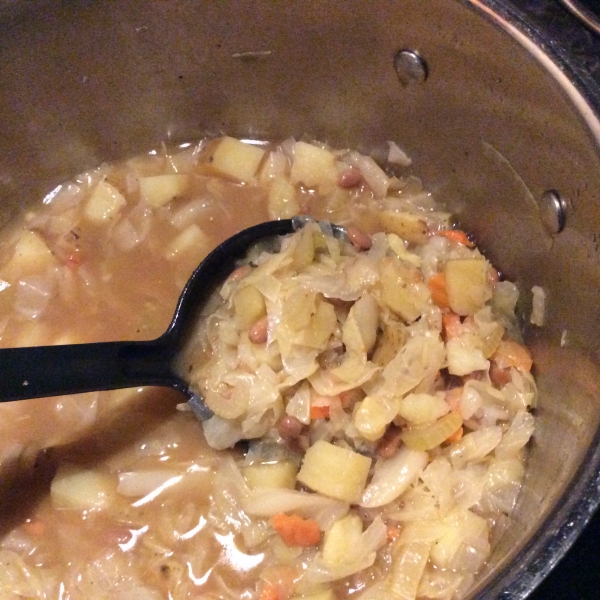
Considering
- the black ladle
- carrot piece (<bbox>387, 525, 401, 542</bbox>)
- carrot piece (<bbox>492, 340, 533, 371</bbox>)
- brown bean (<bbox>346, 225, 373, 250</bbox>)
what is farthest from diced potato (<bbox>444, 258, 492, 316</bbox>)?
carrot piece (<bbox>387, 525, 401, 542</bbox>)

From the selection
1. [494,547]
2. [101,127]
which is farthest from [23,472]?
[494,547]

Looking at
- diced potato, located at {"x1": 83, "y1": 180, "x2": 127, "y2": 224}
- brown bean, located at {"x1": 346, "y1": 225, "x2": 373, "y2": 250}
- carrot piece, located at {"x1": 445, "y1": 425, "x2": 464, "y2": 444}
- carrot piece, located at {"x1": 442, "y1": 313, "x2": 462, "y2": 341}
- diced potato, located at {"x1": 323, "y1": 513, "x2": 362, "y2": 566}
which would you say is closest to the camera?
diced potato, located at {"x1": 323, "y1": 513, "x2": 362, "y2": 566}

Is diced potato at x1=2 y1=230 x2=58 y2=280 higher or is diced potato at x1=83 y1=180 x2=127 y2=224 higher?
diced potato at x1=83 y1=180 x2=127 y2=224

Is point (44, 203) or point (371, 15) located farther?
point (44, 203)

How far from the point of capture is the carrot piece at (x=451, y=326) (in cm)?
175

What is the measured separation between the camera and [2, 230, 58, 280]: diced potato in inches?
79.6

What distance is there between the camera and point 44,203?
2158mm

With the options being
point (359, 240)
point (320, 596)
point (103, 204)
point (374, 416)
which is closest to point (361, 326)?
→ point (374, 416)

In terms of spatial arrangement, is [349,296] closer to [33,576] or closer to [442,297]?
[442,297]

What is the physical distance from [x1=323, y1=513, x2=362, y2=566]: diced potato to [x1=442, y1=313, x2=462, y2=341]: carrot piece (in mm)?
550

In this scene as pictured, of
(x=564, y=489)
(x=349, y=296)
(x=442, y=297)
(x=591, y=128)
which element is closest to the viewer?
(x=564, y=489)

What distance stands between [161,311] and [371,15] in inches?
41.1

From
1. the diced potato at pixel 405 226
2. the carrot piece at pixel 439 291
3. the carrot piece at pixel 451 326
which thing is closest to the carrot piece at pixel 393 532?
the carrot piece at pixel 451 326

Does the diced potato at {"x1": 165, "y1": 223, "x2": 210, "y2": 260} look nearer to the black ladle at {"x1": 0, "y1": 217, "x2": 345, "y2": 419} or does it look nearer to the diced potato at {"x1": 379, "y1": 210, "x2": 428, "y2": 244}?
the black ladle at {"x1": 0, "y1": 217, "x2": 345, "y2": 419}
